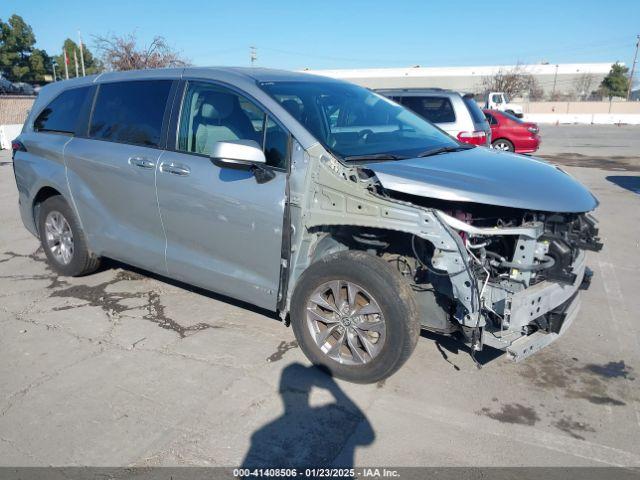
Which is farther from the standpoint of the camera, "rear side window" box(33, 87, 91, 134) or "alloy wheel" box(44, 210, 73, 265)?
"alloy wheel" box(44, 210, 73, 265)

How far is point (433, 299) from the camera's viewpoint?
346 cm

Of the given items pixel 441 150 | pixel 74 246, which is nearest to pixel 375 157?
pixel 441 150

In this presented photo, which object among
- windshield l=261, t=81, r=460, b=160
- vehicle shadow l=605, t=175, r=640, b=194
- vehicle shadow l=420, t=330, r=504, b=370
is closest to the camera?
windshield l=261, t=81, r=460, b=160

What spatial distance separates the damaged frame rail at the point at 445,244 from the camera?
301 centimetres

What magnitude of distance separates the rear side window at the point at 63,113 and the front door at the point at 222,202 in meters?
1.54

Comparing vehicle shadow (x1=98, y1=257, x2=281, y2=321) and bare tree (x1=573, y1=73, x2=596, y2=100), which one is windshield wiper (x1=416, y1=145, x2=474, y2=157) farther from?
bare tree (x1=573, y1=73, x2=596, y2=100)

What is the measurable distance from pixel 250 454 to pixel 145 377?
113 centimetres

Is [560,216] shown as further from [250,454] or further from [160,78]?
A: [160,78]

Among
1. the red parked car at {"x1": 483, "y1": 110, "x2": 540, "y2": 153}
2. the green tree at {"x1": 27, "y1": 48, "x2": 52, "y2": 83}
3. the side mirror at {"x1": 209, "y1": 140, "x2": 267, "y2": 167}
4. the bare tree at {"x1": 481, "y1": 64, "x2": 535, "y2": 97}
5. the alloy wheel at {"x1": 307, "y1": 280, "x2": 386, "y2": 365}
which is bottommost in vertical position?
the alloy wheel at {"x1": 307, "y1": 280, "x2": 386, "y2": 365}

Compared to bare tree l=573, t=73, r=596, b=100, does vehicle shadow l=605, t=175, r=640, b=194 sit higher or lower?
lower

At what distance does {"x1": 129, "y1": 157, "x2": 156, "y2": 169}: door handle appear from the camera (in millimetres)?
4242

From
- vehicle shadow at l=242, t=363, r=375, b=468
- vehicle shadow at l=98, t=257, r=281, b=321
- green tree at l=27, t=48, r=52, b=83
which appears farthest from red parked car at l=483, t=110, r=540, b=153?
green tree at l=27, t=48, r=52, b=83

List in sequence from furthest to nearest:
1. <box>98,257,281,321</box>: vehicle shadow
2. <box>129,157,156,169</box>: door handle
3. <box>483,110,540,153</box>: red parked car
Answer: <box>483,110,540,153</box>: red parked car → <box>98,257,281,321</box>: vehicle shadow → <box>129,157,156,169</box>: door handle

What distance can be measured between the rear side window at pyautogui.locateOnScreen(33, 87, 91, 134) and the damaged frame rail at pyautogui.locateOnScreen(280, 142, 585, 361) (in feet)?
8.95
